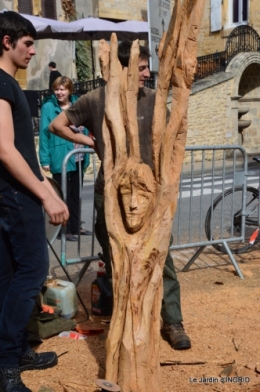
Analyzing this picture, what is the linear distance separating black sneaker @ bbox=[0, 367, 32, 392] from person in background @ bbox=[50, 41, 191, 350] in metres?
1.23

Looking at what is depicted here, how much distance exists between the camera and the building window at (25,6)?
23.3 m

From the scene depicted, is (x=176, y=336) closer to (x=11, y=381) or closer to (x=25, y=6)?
(x=11, y=381)

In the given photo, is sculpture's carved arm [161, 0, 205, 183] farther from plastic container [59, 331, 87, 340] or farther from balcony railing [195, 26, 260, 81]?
balcony railing [195, 26, 260, 81]

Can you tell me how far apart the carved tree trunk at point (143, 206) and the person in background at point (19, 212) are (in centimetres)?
39

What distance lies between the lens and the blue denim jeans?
3670mm

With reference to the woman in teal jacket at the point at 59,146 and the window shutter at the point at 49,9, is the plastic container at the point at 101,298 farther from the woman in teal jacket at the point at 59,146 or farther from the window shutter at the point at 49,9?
the window shutter at the point at 49,9

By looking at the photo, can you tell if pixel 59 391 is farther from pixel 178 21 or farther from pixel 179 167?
pixel 178 21

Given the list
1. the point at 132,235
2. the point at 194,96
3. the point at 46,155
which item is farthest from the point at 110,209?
the point at 194,96

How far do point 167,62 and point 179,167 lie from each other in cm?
61

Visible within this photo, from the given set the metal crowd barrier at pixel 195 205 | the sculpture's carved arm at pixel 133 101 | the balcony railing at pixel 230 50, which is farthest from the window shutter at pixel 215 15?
the sculpture's carved arm at pixel 133 101

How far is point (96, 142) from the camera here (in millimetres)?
4715

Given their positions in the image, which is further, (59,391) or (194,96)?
(194,96)

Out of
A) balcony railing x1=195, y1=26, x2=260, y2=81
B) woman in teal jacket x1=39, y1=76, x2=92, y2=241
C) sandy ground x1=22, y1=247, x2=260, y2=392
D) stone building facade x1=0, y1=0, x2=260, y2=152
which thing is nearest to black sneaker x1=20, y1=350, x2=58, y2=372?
sandy ground x1=22, y1=247, x2=260, y2=392

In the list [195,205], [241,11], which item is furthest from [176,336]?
[241,11]
